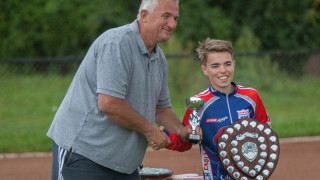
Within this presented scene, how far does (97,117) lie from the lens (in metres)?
3.34

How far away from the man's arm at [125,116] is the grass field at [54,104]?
20.4ft

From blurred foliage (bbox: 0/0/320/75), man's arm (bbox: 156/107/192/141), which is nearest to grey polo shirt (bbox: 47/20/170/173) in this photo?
man's arm (bbox: 156/107/192/141)

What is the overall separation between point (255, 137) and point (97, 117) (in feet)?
3.55

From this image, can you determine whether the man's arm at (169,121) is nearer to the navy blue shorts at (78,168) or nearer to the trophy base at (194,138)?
the trophy base at (194,138)

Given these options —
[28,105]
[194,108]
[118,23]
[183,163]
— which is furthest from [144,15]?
[118,23]

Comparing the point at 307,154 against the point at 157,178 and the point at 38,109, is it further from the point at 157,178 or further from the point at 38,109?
the point at 38,109

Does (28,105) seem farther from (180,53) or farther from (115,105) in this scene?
(115,105)

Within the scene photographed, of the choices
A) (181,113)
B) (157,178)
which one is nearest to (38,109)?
(181,113)

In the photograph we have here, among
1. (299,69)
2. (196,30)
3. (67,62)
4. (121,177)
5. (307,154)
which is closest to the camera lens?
(121,177)

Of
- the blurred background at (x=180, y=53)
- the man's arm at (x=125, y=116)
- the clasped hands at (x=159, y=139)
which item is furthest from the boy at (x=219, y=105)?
the blurred background at (x=180, y=53)

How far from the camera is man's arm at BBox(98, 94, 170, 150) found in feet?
10.6

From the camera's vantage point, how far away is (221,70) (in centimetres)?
389

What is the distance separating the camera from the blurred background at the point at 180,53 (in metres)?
11.2

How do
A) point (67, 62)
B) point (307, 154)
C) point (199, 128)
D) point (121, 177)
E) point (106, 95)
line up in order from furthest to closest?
point (67, 62), point (307, 154), point (199, 128), point (121, 177), point (106, 95)
